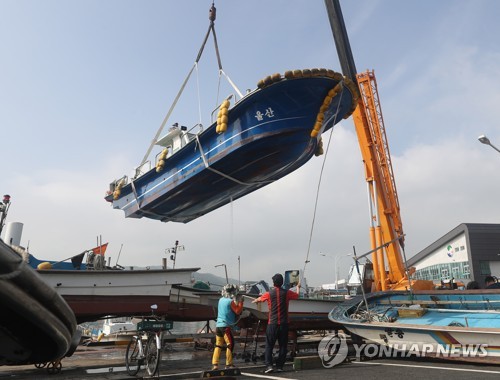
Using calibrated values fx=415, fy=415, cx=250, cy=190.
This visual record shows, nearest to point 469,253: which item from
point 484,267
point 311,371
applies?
point 484,267

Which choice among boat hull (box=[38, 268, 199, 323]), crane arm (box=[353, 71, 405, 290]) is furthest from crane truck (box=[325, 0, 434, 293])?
boat hull (box=[38, 268, 199, 323])

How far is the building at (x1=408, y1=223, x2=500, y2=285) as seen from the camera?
108ft

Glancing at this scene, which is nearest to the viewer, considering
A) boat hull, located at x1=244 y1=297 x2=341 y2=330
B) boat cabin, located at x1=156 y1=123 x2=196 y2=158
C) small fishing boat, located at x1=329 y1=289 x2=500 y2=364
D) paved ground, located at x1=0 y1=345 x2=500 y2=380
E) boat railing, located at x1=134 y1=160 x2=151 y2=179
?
paved ground, located at x1=0 y1=345 x2=500 y2=380

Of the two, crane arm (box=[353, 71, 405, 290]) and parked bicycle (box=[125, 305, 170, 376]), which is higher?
crane arm (box=[353, 71, 405, 290])

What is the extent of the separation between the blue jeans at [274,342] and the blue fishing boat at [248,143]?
5.10 metres

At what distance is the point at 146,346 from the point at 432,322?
5.49 meters

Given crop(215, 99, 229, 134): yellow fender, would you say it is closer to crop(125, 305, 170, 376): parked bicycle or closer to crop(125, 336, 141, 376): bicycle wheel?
crop(125, 305, 170, 376): parked bicycle

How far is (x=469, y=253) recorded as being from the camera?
33.1 m

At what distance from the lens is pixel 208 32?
1291cm

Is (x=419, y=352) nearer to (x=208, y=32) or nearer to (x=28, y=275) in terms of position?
(x=28, y=275)

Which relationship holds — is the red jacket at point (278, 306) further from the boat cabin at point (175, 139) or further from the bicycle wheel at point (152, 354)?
the boat cabin at point (175, 139)

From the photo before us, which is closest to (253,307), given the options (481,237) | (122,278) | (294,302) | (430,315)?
(294,302)

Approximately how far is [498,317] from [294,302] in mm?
4465

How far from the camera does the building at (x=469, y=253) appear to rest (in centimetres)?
3294
